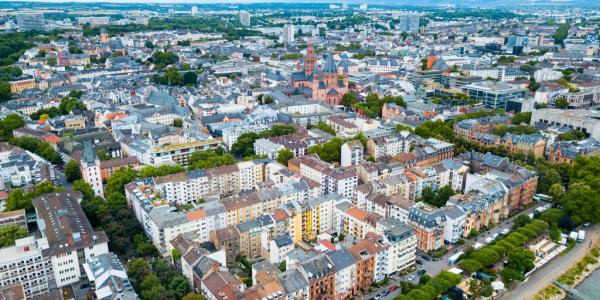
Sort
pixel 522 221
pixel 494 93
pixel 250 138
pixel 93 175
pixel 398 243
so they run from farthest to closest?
pixel 494 93 < pixel 250 138 < pixel 93 175 < pixel 522 221 < pixel 398 243

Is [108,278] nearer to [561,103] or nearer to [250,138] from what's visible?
[250,138]

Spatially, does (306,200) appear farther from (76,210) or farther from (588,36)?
(588,36)

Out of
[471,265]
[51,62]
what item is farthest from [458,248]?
[51,62]

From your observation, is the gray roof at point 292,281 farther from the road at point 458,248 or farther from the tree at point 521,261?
the tree at point 521,261

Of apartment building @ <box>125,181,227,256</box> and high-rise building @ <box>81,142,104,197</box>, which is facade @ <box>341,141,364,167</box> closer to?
apartment building @ <box>125,181,227,256</box>

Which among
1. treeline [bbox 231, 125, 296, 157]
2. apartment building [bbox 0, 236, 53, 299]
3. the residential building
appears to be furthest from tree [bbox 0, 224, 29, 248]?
treeline [bbox 231, 125, 296, 157]

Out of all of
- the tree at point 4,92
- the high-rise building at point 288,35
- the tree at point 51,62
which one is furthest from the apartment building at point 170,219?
the high-rise building at point 288,35
